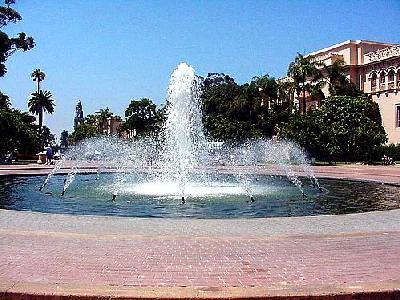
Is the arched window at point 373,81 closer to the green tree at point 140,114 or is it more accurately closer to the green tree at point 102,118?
the green tree at point 140,114

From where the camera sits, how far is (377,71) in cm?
5616

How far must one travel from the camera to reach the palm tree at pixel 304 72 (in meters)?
57.3

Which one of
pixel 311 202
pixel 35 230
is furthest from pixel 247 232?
pixel 311 202

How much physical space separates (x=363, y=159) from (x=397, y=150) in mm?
3150

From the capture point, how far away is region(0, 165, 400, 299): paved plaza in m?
5.29

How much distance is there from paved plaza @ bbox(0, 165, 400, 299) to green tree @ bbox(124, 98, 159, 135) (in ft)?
251

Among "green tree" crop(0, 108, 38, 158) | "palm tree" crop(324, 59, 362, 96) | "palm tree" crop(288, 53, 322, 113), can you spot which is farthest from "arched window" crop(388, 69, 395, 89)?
"green tree" crop(0, 108, 38, 158)

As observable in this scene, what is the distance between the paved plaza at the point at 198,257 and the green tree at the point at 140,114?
76.4 m

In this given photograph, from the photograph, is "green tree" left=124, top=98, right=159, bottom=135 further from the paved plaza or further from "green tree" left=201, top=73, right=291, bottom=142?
the paved plaza

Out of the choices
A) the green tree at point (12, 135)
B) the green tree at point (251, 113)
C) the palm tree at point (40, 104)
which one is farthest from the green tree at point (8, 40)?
the palm tree at point (40, 104)

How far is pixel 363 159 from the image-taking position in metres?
49.6

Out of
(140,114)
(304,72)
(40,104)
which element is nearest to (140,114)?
(140,114)

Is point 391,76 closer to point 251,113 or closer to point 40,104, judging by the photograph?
point 251,113

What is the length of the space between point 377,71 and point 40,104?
60804 mm
